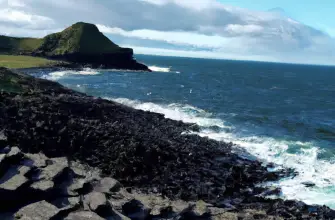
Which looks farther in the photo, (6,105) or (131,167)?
(6,105)

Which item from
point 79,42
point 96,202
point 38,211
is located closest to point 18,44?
point 79,42

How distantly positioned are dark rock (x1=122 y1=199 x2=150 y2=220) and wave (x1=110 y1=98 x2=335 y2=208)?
1346 centimetres

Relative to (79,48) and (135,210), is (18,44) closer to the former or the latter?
(79,48)

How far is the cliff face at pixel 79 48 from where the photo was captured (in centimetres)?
16200

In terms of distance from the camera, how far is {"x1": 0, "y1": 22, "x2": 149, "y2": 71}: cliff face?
162000 mm

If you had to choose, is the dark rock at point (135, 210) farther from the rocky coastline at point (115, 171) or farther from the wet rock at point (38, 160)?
the wet rock at point (38, 160)

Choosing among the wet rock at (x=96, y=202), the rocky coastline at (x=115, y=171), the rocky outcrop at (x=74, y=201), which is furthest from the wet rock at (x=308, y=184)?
the wet rock at (x=96, y=202)

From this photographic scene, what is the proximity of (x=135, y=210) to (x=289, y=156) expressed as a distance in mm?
24487

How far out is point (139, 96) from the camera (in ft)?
250

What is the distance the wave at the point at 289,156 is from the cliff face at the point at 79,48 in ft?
349

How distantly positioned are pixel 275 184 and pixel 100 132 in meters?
14.6

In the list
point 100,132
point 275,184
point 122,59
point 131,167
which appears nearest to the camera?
point 131,167

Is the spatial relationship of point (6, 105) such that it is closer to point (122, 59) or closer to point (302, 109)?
point (302, 109)

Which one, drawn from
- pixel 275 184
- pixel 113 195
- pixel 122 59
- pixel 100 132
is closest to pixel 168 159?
pixel 100 132
